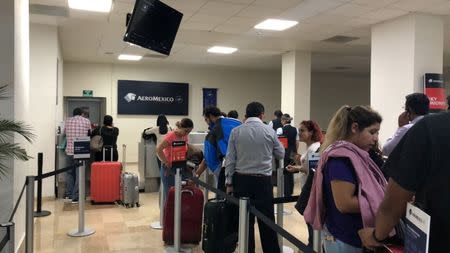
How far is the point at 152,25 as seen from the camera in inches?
165

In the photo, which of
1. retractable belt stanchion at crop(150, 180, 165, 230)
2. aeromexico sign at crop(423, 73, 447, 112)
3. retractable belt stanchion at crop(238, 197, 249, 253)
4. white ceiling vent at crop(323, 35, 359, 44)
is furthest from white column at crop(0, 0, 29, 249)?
white ceiling vent at crop(323, 35, 359, 44)

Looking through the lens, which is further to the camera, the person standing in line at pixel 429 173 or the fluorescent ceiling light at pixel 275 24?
the fluorescent ceiling light at pixel 275 24

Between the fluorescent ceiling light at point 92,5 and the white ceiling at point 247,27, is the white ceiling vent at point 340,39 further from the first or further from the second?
the fluorescent ceiling light at point 92,5

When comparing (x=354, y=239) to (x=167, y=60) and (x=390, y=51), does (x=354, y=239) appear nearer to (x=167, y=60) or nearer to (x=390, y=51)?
(x=390, y=51)

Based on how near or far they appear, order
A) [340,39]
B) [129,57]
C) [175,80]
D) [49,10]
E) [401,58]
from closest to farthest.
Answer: [49,10], [401,58], [340,39], [129,57], [175,80]

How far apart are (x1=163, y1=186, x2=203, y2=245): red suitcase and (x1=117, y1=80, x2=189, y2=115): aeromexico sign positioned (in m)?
8.41

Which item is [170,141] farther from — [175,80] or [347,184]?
[175,80]

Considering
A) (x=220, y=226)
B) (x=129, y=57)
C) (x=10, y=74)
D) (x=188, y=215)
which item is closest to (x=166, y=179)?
(x=188, y=215)

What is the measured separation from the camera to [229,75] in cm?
1334

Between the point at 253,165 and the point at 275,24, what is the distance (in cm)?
384

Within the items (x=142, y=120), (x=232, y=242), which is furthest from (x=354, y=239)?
(x=142, y=120)

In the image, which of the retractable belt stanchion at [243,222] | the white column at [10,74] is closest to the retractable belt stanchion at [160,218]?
the white column at [10,74]

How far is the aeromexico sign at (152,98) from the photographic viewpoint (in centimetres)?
1216

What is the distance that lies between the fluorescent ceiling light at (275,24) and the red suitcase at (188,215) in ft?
11.1
